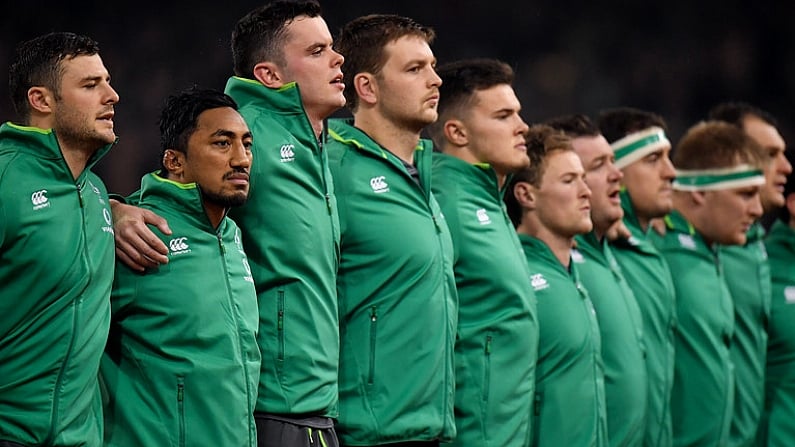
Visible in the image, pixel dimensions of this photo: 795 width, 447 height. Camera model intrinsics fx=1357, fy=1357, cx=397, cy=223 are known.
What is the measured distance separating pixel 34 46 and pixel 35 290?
65 centimetres

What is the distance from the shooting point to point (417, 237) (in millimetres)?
4297

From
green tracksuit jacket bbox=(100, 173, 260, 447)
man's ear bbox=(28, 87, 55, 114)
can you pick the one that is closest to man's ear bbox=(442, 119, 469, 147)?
green tracksuit jacket bbox=(100, 173, 260, 447)

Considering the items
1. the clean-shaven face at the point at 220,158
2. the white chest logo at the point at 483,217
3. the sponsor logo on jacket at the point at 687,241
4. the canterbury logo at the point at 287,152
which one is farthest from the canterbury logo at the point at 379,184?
the sponsor logo on jacket at the point at 687,241

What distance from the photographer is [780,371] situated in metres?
6.22

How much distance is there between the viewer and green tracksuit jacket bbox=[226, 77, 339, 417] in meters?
3.87

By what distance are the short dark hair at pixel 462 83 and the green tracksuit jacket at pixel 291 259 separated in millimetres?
1060

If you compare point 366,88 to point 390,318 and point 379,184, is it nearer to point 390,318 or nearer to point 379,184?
point 379,184

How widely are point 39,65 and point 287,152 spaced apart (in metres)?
0.83

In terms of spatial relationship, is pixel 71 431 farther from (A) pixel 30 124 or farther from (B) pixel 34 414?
(A) pixel 30 124

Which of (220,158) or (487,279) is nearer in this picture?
(220,158)

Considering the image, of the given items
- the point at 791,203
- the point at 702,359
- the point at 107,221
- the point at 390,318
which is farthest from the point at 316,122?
the point at 791,203

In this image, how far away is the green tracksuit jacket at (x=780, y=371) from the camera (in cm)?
616

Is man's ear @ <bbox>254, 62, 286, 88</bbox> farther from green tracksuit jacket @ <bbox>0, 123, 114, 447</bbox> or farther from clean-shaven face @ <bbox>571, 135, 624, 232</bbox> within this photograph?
clean-shaven face @ <bbox>571, 135, 624, 232</bbox>

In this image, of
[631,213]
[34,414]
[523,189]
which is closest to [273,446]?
[34,414]
